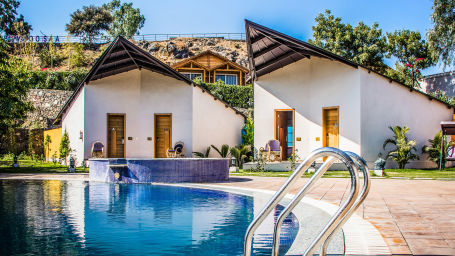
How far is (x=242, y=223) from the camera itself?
21.7 ft

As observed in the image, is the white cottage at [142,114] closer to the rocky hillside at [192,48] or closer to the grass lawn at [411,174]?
the grass lawn at [411,174]

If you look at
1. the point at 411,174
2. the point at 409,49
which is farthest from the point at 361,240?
the point at 409,49

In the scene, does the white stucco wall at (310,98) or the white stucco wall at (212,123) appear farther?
the white stucco wall at (212,123)

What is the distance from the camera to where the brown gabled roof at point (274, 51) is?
15.3m

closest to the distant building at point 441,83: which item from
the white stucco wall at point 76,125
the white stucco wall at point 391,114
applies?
the white stucco wall at point 391,114

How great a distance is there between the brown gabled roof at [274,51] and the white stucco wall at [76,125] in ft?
27.5

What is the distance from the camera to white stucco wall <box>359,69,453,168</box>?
16469 millimetres

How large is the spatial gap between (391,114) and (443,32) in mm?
12471

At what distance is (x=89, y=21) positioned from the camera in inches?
2594

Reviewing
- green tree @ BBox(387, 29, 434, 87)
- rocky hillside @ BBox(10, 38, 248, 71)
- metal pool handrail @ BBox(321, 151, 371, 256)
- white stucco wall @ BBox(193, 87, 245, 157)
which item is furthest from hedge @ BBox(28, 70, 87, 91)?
metal pool handrail @ BBox(321, 151, 371, 256)

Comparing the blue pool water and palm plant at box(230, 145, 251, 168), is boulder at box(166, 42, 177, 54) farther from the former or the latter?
the blue pool water

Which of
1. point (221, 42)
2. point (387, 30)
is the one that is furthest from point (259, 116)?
point (221, 42)

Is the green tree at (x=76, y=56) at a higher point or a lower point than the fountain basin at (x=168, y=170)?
higher

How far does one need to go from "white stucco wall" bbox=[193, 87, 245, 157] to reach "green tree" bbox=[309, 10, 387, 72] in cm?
1565
